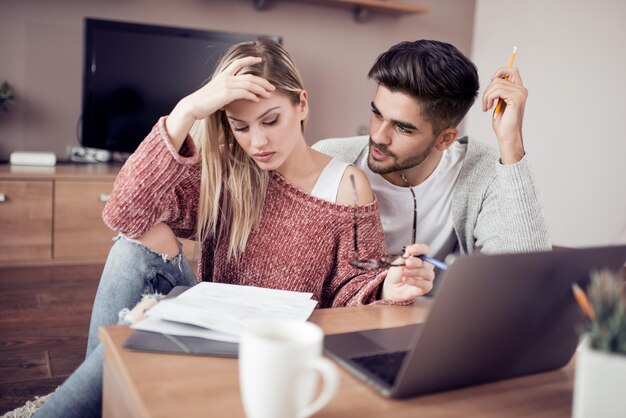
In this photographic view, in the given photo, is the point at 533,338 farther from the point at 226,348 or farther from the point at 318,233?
the point at 318,233

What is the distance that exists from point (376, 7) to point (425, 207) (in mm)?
2461

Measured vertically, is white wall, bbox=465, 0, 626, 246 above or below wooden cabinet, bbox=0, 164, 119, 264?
above

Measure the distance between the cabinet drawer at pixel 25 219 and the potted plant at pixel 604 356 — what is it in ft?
9.07

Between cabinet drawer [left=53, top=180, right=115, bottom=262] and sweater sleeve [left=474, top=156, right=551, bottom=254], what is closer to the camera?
sweater sleeve [left=474, top=156, right=551, bottom=254]

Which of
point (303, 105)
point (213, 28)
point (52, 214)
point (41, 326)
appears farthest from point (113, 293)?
point (213, 28)

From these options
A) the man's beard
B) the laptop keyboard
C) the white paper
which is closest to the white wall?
the man's beard

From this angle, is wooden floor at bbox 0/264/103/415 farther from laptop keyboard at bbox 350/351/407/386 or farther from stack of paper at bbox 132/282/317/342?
laptop keyboard at bbox 350/351/407/386

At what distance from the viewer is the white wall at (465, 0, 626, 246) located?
11.2ft

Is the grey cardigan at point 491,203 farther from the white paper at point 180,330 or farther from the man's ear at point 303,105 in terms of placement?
the white paper at point 180,330

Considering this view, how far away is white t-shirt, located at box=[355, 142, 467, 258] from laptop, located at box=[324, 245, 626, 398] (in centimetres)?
86

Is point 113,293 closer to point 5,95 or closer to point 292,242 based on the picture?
point 292,242

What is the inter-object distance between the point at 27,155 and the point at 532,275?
9.50 feet

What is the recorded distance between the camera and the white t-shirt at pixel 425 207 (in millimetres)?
1599

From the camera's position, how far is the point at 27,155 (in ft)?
9.75
